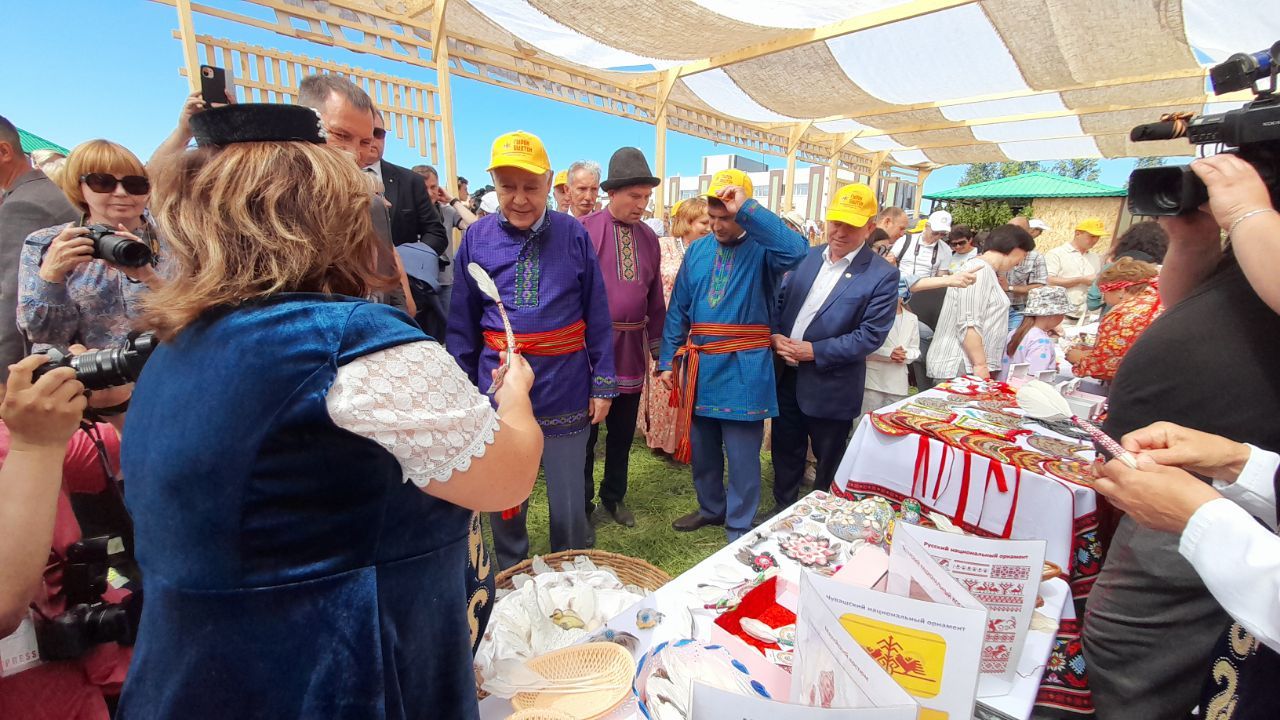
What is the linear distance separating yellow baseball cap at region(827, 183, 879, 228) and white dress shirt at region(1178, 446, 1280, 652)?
6.09ft

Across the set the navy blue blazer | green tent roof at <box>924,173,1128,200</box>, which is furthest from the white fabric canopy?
green tent roof at <box>924,173,1128,200</box>

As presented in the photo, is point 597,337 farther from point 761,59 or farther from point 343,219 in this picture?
point 761,59

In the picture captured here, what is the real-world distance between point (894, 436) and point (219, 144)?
82.3 inches

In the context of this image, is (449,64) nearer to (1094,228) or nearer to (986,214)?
(1094,228)

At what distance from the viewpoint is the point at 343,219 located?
0.77m

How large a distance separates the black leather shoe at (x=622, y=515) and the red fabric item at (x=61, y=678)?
6.81ft

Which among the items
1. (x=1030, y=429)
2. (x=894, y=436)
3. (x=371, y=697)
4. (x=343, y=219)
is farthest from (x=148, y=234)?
(x=1030, y=429)

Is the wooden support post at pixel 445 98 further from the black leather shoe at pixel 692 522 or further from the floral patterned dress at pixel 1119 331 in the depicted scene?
the floral patterned dress at pixel 1119 331

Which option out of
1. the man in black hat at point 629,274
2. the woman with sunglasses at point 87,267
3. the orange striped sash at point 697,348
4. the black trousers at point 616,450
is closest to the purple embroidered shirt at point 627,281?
the man in black hat at point 629,274

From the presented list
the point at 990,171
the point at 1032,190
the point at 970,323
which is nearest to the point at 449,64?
the point at 970,323

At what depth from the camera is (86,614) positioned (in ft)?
3.26

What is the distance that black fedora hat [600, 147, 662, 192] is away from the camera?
8.71 feet

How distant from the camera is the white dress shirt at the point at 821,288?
2566 millimetres

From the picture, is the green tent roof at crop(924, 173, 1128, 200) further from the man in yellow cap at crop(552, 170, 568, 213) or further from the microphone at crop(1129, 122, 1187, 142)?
the microphone at crop(1129, 122, 1187, 142)
